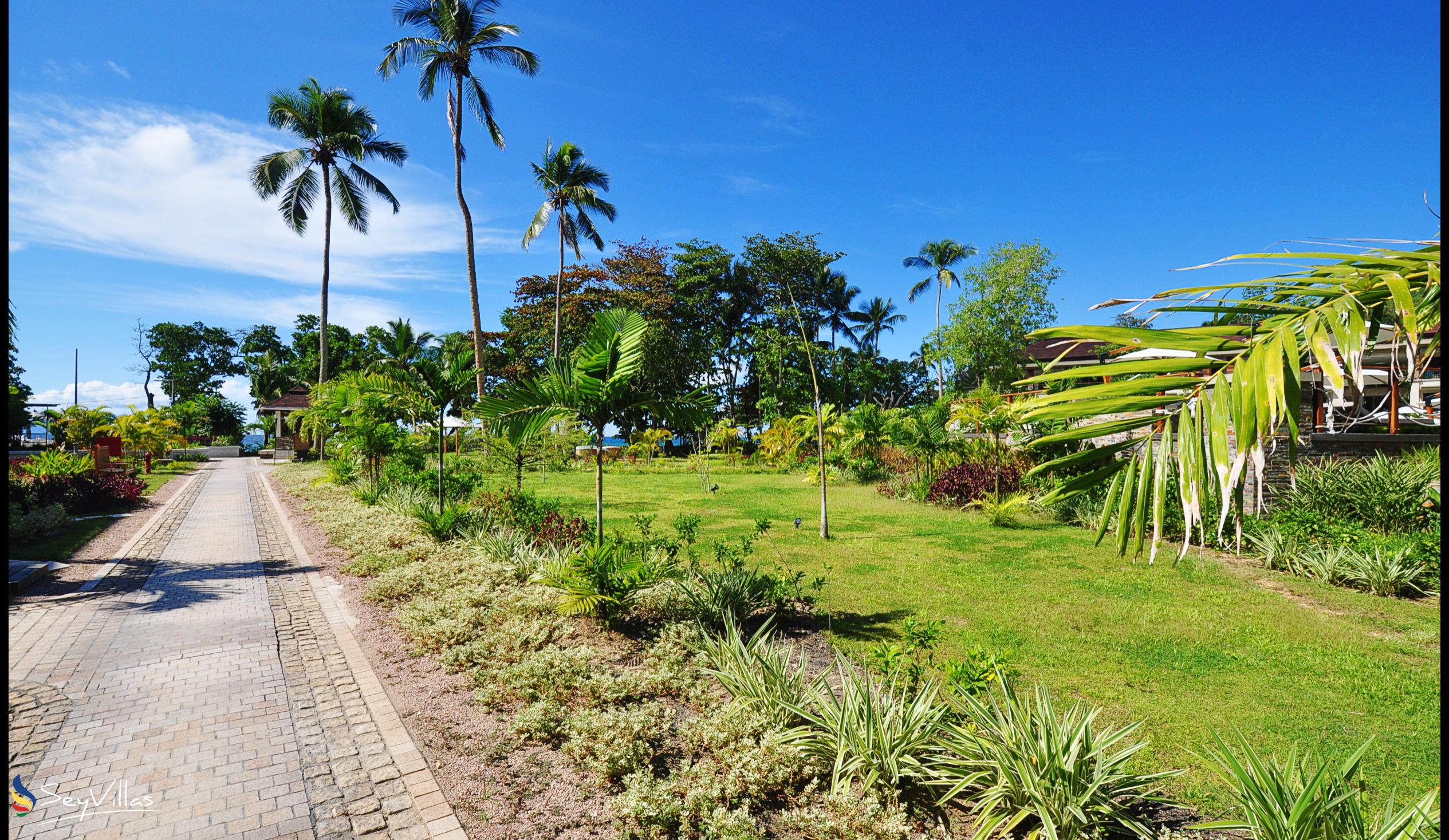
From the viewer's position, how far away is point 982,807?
3.41 metres

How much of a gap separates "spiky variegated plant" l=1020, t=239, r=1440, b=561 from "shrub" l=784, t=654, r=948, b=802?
2.01 m

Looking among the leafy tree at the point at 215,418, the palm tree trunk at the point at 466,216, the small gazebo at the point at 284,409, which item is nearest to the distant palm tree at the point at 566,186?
the palm tree trunk at the point at 466,216

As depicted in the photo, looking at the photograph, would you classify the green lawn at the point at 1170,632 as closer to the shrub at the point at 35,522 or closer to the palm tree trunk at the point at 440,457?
the palm tree trunk at the point at 440,457

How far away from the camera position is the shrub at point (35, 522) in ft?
33.9

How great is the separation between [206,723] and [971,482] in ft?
43.8

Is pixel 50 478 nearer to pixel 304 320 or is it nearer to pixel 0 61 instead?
pixel 0 61

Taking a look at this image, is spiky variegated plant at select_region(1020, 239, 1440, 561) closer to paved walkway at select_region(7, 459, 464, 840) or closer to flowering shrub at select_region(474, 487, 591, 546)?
paved walkway at select_region(7, 459, 464, 840)

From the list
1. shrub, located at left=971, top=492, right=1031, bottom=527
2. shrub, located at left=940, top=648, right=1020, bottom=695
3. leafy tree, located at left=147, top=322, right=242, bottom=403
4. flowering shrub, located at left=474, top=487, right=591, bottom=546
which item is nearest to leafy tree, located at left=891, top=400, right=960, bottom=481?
shrub, located at left=971, top=492, right=1031, bottom=527

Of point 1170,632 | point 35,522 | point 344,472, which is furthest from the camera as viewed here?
point 344,472

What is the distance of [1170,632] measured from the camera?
6547mm

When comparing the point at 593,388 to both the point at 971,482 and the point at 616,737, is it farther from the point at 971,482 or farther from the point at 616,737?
the point at 971,482

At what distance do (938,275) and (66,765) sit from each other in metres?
46.2

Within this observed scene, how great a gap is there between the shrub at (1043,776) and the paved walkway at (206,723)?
2713mm

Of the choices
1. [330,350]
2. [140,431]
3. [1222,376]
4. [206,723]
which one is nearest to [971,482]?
[1222,376]
